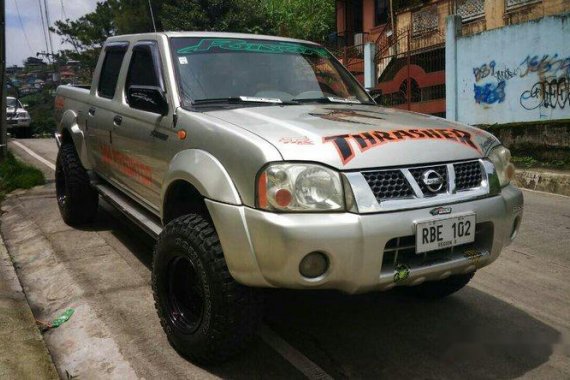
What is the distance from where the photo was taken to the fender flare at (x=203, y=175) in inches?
105

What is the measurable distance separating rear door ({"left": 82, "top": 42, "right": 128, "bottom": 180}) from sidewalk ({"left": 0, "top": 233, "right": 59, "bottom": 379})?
1.23 m

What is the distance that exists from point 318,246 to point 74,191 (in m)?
3.71

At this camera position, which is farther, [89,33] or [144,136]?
[89,33]

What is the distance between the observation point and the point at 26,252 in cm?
521

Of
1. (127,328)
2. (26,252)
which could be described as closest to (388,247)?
(127,328)

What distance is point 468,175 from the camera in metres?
2.87

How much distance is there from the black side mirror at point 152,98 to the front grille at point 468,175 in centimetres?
171

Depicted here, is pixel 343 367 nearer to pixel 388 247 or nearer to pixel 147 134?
pixel 388 247

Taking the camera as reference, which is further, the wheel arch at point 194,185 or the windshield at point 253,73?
the windshield at point 253,73

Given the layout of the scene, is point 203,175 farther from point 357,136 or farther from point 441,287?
point 441,287

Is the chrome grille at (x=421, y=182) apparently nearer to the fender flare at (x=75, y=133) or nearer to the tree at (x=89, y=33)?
the fender flare at (x=75, y=133)

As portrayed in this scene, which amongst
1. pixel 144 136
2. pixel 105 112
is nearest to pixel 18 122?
pixel 105 112


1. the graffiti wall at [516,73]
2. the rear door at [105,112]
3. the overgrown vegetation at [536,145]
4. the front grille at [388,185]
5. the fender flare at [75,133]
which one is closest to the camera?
the front grille at [388,185]

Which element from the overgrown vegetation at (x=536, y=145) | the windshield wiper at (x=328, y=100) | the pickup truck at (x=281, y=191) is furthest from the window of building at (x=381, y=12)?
the pickup truck at (x=281, y=191)
